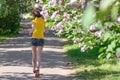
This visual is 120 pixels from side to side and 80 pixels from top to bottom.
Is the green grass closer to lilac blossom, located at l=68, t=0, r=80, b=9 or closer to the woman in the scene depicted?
the woman

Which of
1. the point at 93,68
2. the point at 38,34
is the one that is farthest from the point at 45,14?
the point at 93,68

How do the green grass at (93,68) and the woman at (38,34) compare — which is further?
the green grass at (93,68)

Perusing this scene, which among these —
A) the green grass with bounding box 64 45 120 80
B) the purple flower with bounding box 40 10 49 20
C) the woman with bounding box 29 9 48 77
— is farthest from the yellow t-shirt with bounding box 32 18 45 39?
the purple flower with bounding box 40 10 49 20

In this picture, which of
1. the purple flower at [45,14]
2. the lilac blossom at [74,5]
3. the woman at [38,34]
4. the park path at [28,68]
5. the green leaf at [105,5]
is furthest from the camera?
the park path at [28,68]

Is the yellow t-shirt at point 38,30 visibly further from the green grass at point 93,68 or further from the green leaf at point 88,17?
the green leaf at point 88,17

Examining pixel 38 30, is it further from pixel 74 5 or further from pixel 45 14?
pixel 74 5

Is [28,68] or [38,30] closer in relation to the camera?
[38,30]

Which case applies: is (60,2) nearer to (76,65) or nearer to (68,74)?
(68,74)

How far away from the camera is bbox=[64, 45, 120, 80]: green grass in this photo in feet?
38.0

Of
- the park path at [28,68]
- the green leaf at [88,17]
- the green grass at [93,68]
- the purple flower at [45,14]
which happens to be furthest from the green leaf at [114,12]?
the park path at [28,68]

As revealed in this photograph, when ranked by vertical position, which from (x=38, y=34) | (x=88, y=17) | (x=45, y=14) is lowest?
(x=38, y=34)

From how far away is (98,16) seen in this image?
1102 millimetres

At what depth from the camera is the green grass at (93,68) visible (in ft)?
38.0

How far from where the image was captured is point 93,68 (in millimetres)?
13359
